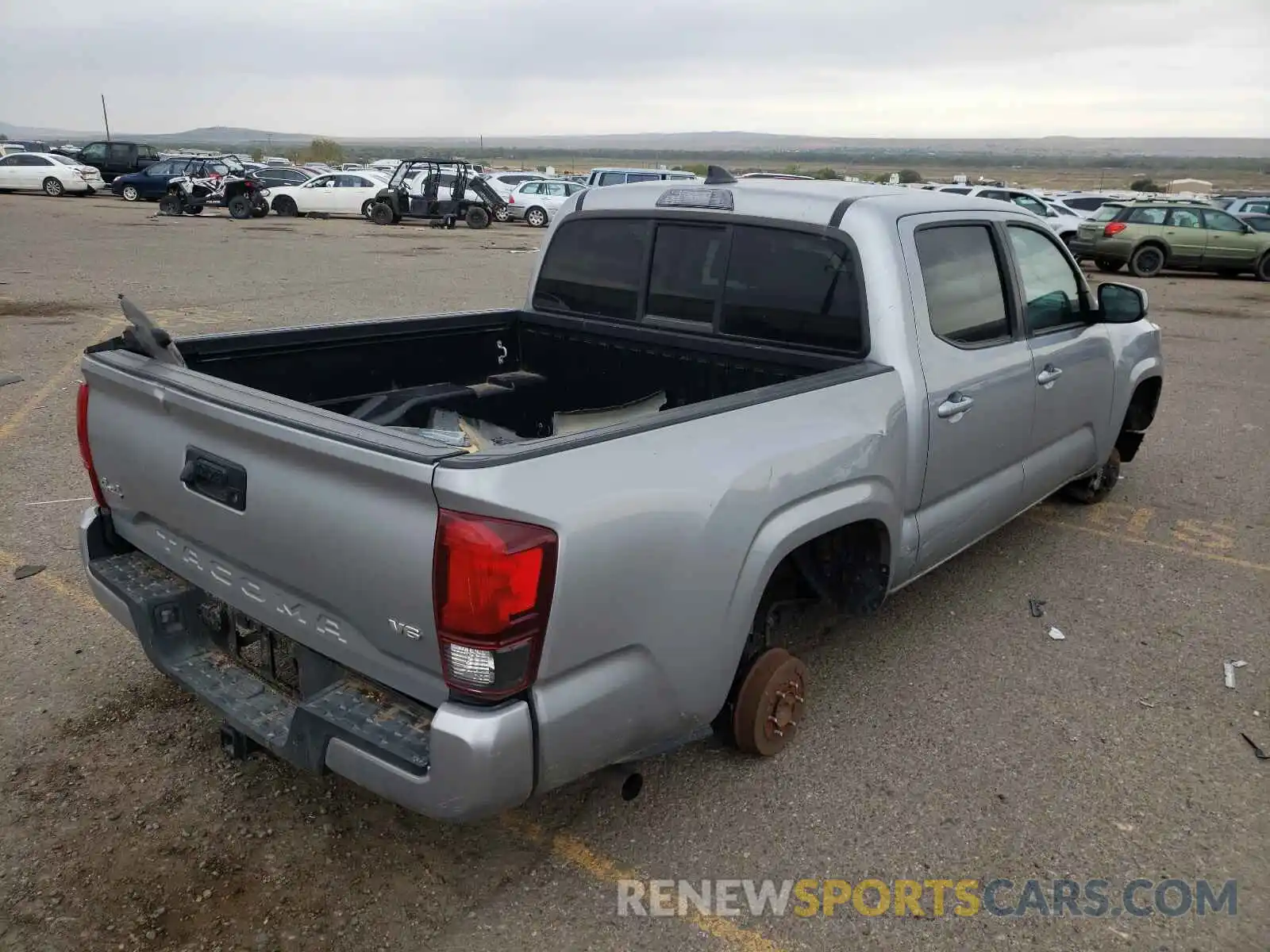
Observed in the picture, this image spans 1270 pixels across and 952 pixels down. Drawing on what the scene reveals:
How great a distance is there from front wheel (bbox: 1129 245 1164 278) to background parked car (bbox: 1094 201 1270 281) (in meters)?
0.02

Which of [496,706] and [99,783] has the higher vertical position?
[496,706]

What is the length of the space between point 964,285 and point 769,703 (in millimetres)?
1900

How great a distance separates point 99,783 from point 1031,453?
3.99m

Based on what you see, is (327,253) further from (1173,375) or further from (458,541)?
(458,541)

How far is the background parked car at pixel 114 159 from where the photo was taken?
37312mm

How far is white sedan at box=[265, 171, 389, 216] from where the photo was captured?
98.2ft

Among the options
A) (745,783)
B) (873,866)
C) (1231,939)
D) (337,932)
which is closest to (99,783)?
(337,932)

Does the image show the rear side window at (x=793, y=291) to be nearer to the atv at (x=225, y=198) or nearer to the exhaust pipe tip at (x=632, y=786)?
the exhaust pipe tip at (x=632, y=786)

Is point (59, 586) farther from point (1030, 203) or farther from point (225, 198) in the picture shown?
point (225, 198)

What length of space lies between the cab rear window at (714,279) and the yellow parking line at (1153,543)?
9.31ft

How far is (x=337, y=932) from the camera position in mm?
Answer: 2529

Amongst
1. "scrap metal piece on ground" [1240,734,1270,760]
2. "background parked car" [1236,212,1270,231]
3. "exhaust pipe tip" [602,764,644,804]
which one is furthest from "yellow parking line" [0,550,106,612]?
"background parked car" [1236,212,1270,231]

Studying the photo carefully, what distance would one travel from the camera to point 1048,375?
4.31 m

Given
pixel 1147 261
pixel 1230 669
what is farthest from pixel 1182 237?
pixel 1230 669
